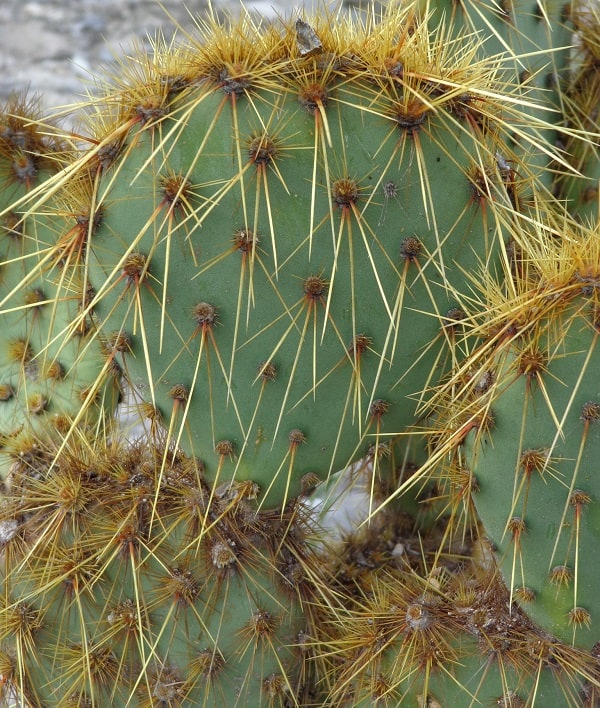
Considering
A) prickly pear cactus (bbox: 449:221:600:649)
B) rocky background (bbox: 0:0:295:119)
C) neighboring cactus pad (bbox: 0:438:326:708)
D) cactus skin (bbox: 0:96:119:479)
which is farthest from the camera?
rocky background (bbox: 0:0:295:119)

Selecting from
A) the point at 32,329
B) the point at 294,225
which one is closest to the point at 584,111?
the point at 294,225

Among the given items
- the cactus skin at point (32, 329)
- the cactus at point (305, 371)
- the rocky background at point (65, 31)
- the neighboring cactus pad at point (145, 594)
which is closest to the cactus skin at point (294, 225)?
the cactus at point (305, 371)

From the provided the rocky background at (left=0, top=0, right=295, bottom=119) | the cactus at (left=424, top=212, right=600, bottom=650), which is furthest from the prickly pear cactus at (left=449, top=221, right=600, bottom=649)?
the rocky background at (left=0, top=0, right=295, bottom=119)

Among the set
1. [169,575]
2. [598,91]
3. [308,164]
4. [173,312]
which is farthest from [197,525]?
[598,91]

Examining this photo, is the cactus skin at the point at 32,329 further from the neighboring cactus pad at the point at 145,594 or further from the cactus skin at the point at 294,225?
the cactus skin at the point at 294,225

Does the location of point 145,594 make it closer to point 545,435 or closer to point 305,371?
point 305,371

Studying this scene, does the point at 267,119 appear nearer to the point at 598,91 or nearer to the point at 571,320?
the point at 571,320

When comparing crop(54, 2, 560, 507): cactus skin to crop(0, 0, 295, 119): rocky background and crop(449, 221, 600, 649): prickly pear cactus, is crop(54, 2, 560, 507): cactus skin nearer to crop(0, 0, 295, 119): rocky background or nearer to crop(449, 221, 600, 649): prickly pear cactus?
crop(449, 221, 600, 649): prickly pear cactus
